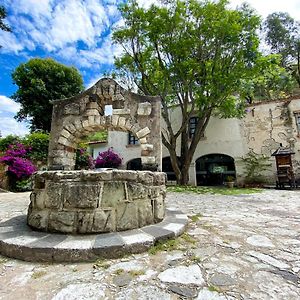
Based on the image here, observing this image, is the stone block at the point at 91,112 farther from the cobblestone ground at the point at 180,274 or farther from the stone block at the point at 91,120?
the cobblestone ground at the point at 180,274

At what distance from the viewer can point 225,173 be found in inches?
490

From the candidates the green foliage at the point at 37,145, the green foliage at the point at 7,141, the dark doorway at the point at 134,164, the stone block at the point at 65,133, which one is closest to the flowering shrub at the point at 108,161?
the dark doorway at the point at 134,164

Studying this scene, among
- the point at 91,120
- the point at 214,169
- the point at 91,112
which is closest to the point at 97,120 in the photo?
the point at 91,120

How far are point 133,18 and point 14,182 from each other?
8851 millimetres

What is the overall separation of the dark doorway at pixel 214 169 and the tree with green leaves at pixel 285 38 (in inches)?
436

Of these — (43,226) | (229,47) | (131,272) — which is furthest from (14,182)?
(229,47)

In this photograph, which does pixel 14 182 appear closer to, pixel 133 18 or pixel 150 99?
pixel 150 99

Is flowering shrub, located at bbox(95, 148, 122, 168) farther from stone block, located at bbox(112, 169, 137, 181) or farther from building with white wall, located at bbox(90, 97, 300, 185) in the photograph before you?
stone block, located at bbox(112, 169, 137, 181)

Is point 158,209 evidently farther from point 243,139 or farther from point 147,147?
point 243,139

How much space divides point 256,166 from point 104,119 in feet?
29.9

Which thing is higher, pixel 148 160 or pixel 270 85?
pixel 270 85

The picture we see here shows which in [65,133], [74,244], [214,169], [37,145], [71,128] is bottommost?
[74,244]

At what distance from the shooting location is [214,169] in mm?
12945

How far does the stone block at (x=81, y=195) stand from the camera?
2113 mm
